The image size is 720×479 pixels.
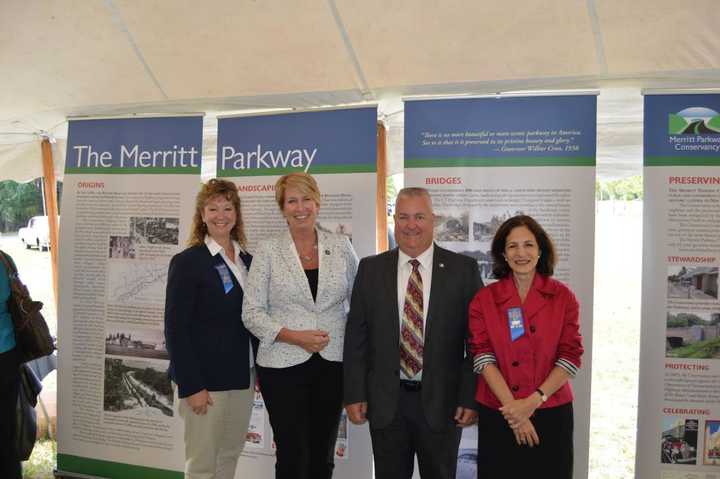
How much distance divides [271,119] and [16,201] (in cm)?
324

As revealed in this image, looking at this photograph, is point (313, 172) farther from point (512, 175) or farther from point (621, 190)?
point (621, 190)

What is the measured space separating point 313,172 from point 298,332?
1352 millimetres

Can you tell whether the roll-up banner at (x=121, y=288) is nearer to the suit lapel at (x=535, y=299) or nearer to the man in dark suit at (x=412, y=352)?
the man in dark suit at (x=412, y=352)

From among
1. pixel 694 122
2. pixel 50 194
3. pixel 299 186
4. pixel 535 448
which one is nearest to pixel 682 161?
pixel 694 122

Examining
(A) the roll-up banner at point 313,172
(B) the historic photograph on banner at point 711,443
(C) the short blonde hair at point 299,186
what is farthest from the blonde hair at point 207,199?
(B) the historic photograph on banner at point 711,443

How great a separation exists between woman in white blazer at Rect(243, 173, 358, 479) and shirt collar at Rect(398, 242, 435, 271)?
26 centimetres

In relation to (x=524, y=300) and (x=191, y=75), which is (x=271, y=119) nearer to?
(x=191, y=75)

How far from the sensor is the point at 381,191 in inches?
140

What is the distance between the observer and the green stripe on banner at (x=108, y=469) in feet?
11.9

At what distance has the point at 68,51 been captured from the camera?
360cm

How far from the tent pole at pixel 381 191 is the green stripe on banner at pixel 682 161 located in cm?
148

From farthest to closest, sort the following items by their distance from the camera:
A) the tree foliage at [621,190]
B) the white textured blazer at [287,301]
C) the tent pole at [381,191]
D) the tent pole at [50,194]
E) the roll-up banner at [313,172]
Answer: the tree foliage at [621,190] < the tent pole at [50,194] < the tent pole at [381,191] < the roll-up banner at [313,172] < the white textured blazer at [287,301]

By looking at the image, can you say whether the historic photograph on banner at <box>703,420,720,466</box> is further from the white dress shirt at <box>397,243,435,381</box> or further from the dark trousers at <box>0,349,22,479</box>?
the dark trousers at <box>0,349,22,479</box>

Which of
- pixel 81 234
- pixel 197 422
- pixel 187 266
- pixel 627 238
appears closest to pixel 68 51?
pixel 81 234
